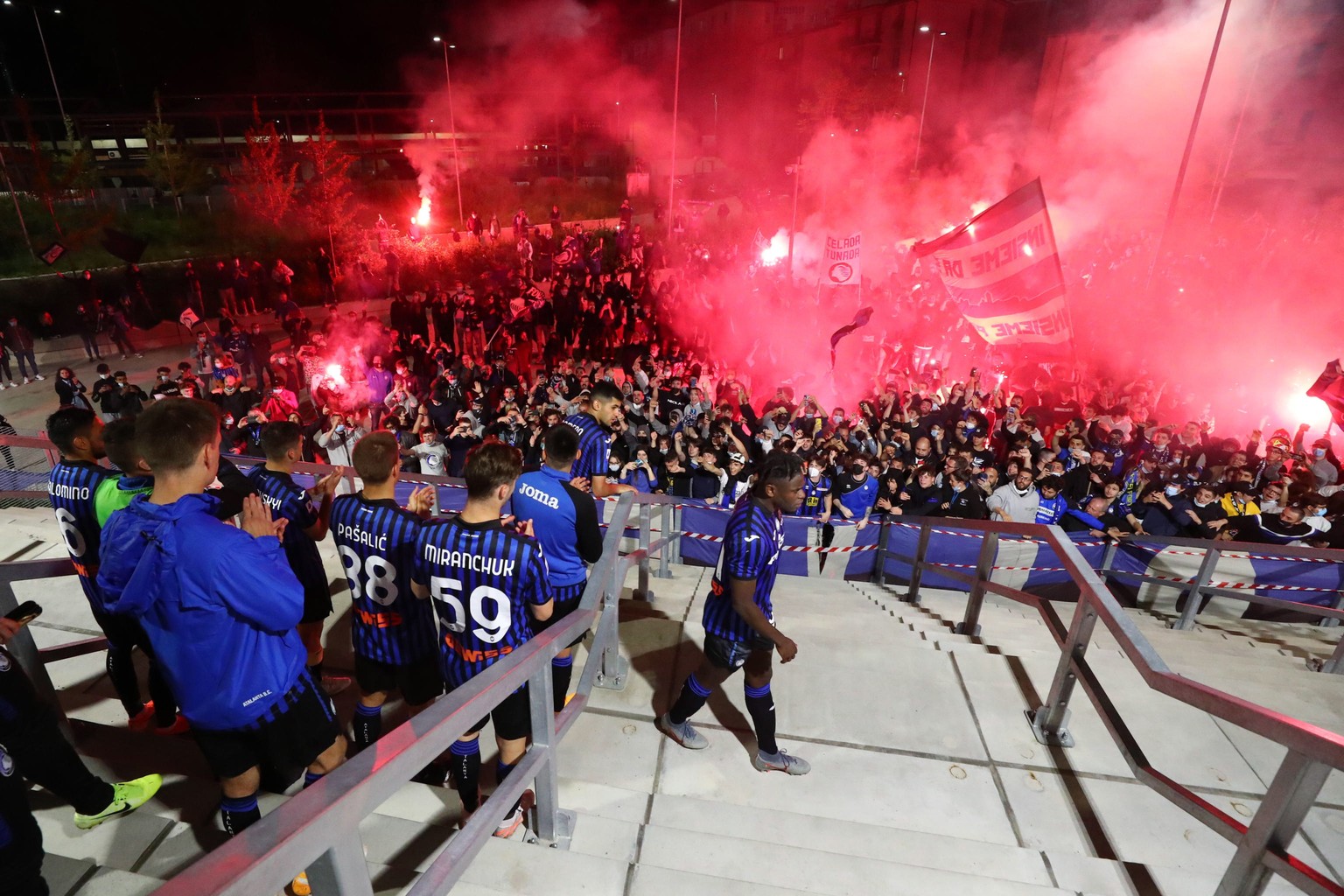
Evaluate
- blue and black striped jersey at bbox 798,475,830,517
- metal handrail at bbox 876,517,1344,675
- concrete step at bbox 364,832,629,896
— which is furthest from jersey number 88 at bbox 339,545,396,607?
blue and black striped jersey at bbox 798,475,830,517

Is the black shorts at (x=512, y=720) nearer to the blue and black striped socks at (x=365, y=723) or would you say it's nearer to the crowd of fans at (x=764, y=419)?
the blue and black striped socks at (x=365, y=723)

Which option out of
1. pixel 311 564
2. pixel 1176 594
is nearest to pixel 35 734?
pixel 311 564

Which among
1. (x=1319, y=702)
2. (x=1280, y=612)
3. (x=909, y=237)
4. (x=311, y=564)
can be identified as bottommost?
(x=1280, y=612)

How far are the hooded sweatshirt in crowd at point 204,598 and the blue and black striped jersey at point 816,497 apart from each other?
6.41m

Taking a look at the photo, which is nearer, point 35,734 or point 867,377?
point 35,734

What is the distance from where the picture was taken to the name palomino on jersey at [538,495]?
3693 millimetres

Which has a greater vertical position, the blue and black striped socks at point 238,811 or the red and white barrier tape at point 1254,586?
the blue and black striped socks at point 238,811

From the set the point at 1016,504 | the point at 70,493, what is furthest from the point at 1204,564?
the point at 70,493

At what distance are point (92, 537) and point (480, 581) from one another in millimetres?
2014

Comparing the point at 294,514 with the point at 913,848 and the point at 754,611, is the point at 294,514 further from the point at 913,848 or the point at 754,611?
the point at 913,848

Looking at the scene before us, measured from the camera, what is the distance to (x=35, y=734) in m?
2.29

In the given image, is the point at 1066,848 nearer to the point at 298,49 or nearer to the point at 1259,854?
the point at 1259,854

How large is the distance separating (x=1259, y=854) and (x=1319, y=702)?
3.16 metres

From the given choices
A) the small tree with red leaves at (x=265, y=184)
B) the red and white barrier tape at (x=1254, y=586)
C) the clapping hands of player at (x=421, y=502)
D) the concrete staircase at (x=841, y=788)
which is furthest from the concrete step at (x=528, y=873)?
the small tree with red leaves at (x=265, y=184)
